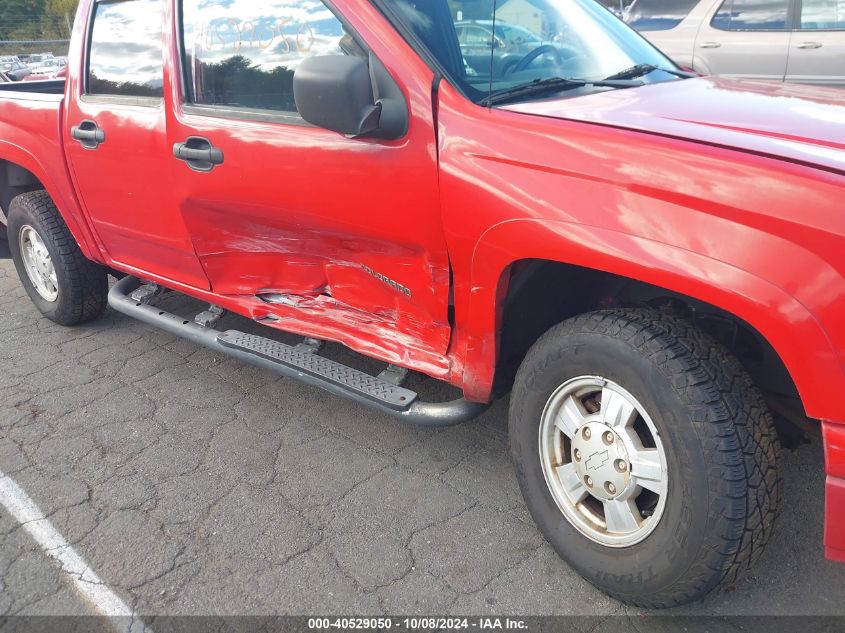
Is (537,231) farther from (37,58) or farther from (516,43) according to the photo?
(37,58)

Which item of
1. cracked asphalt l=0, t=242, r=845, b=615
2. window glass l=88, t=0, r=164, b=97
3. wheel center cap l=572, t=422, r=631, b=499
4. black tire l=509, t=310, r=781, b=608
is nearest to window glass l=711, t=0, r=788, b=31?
cracked asphalt l=0, t=242, r=845, b=615

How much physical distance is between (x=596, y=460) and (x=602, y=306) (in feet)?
1.77

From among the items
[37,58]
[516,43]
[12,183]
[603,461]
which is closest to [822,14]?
[516,43]

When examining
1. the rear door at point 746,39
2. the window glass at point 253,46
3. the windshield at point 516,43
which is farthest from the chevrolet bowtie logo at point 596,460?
the rear door at point 746,39

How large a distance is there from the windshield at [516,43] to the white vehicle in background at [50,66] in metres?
17.5

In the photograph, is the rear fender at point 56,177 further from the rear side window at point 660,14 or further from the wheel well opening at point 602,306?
the rear side window at point 660,14

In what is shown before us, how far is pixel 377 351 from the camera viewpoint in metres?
2.72

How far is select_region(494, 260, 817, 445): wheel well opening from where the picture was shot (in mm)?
2166

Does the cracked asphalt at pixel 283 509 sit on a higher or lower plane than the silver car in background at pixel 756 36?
lower

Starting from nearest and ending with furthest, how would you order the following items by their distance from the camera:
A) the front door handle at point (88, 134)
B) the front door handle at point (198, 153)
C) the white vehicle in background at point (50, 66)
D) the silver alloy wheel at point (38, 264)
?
the front door handle at point (198, 153)
the front door handle at point (88, 134)
the silver alloy wheel at point (38, 264)
the white vehicle in background at point (50, 66)

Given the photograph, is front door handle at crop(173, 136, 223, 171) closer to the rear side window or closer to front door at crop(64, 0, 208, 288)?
front door at crop(64, 0, 208, 288)

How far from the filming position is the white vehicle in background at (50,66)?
692 inches

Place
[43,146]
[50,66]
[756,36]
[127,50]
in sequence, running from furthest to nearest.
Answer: [50,66] → [756,36] → [43,146] → [127,50]

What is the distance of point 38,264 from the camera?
443cm
